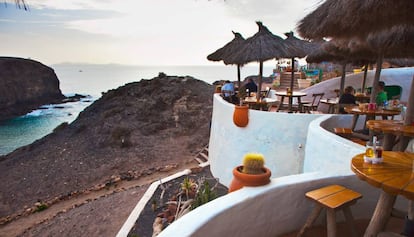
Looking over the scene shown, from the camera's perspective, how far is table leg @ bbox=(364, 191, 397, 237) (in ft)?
7.70

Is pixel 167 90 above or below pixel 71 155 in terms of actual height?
above

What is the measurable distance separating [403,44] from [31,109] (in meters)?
54.0

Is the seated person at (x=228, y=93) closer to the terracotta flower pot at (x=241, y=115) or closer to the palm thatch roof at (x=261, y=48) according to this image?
the palm thatch roof at (x=261, y=48)

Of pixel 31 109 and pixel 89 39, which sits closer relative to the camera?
pixel 89 39

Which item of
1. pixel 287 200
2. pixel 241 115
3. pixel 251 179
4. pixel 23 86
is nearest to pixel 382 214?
pixel 287 200

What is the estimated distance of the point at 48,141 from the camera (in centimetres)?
2055

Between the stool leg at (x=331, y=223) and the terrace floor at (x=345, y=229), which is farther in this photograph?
the terrace floor at (x=345, y=229)

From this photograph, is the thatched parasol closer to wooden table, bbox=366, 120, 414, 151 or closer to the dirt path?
wooden table, bbox=366, 120, 414, 151

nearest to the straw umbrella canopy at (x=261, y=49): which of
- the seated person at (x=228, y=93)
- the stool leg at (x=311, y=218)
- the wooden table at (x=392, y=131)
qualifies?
the seated person at (x=228, y=93)

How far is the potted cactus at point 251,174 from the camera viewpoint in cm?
248

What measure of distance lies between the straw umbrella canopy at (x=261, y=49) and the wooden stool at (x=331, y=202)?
6285 millimetres

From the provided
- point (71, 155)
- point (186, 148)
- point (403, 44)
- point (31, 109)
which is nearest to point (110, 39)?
Result: point (31, 109)

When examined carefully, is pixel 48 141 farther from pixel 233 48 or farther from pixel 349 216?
pixel 349 216

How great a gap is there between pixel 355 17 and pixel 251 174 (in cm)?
198
